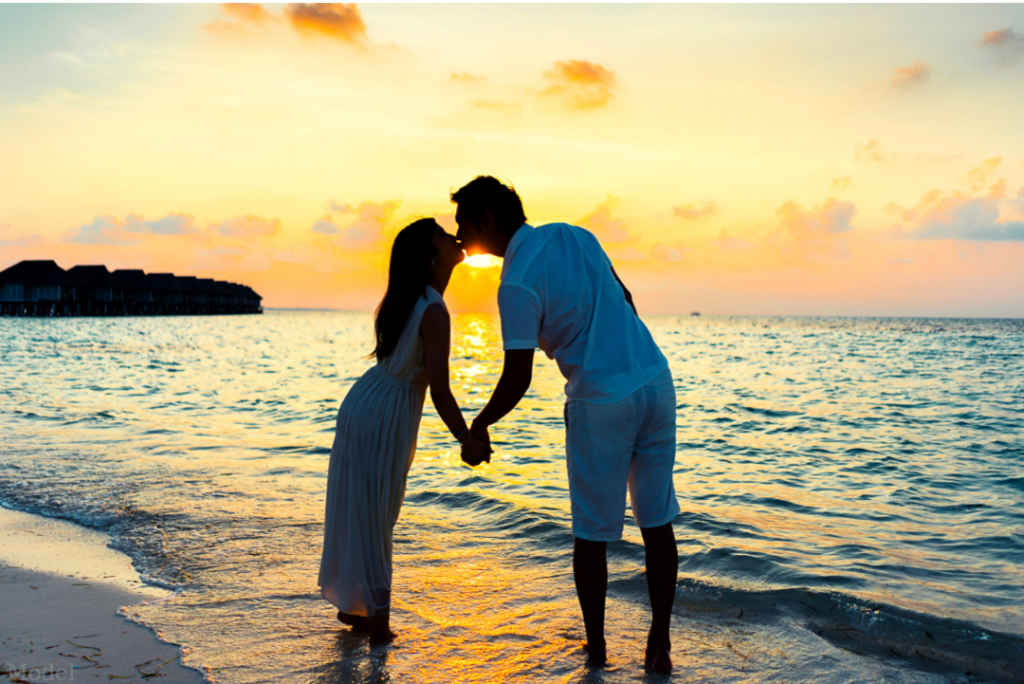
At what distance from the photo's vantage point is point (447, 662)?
10.6 feet

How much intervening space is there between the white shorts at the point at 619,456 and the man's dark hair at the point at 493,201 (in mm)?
914

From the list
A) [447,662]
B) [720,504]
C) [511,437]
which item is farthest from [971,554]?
[511,437]

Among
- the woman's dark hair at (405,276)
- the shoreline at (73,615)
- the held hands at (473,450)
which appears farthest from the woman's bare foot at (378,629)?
the woman's dark hair at (405,276)

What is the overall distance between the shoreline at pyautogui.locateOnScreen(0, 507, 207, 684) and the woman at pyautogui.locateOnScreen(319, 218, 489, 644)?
0.84m

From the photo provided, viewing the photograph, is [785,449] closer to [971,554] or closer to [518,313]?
[971,554]

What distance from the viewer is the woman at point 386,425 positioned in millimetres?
3285

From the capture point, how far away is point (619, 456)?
9.68 ft

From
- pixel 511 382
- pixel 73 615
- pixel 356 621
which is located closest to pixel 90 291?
pixel 73 615

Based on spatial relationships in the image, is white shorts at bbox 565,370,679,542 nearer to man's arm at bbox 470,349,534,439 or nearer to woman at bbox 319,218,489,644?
man's arm at bbox 470,349,534,439

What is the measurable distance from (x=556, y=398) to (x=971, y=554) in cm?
1154

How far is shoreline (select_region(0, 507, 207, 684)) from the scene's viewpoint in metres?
3.02

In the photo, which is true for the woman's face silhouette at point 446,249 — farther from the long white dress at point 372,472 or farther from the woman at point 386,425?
the long white dress at point 372,472

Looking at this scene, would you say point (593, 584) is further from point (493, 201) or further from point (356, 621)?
point (493, 201)

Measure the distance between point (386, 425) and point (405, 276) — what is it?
785mm
